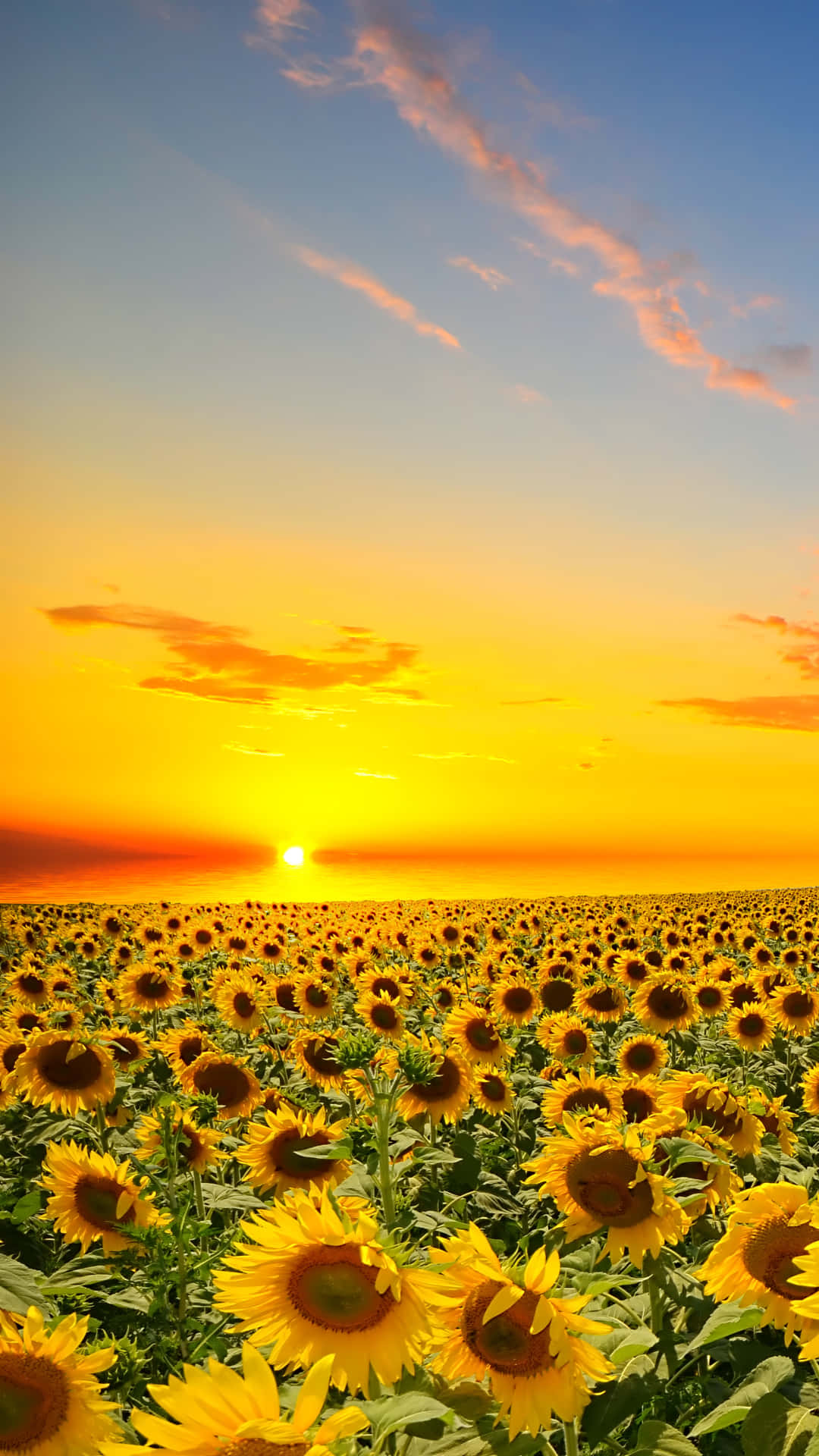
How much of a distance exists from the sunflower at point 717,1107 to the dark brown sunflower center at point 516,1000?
22.7 feet

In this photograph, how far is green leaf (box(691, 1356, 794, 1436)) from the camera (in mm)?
2887

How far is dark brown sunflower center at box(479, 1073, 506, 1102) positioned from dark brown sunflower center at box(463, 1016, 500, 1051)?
2.23 ft

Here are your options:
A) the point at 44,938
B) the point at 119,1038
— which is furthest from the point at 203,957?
the point at 119,1038

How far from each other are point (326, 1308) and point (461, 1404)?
458 millimetres

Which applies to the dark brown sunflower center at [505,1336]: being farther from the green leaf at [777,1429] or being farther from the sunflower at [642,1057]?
the sunflower at [642,1057]

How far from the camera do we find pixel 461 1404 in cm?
279

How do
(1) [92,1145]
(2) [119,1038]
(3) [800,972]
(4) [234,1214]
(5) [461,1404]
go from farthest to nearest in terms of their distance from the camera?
(3) [800,972] → (2) [119,1038] → (1) [92,1145] → (4) [234,1214] → (5) [461,1404]

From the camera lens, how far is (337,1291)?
112 inches

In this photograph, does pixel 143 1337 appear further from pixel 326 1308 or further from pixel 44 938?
pixel 44 938

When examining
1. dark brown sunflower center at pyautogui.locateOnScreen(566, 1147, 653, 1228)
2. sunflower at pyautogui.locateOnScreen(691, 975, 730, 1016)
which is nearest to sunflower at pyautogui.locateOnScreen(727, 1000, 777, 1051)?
sunflower at pyautogui.locateOnScreen(691, 975, 730, 1016)

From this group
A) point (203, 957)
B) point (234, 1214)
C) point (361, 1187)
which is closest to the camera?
point (361, 1187)

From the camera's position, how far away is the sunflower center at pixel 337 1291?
283 cm

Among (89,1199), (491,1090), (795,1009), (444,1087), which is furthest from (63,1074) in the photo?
(795,1009)

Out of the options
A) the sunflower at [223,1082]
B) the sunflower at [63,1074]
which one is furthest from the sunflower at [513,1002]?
the sunflower at [63,1074]
